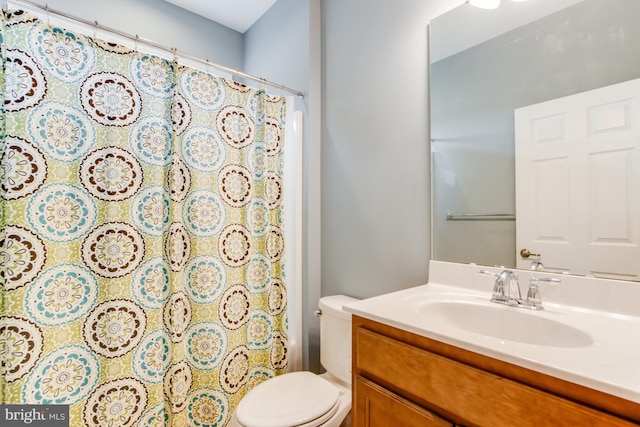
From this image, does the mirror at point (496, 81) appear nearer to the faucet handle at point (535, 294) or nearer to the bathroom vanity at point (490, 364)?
the faucet handle at point (535, 294)

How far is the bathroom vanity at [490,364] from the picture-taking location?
55 cm

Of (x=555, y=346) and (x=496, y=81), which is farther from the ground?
(x=496, y=81)

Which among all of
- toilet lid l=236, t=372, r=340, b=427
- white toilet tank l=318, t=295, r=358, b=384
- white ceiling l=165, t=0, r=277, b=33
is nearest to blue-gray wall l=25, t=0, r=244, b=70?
white ceiling l=165, t=0, r=277, b=33

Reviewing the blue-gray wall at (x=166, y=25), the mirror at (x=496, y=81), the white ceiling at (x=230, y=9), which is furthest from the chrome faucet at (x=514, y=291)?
the blue-gray wall at (x=166, y=25)

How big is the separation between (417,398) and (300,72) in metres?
1.77

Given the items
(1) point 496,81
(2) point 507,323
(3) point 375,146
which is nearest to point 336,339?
(2) point 507,323

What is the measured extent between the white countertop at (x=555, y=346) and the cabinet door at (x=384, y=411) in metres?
0.20

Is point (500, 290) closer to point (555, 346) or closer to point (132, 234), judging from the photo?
point (555, 346)

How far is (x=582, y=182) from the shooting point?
0.96 metres

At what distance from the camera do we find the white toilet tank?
4.55 ft

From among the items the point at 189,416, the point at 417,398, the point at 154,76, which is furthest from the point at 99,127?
the point at 417,398

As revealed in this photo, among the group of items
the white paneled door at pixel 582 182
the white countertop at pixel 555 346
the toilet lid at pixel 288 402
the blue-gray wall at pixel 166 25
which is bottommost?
the toilet lid at pixel 288 402

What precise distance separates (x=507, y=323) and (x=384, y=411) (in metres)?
0.46

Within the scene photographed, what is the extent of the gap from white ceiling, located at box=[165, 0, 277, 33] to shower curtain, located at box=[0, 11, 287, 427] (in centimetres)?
89
